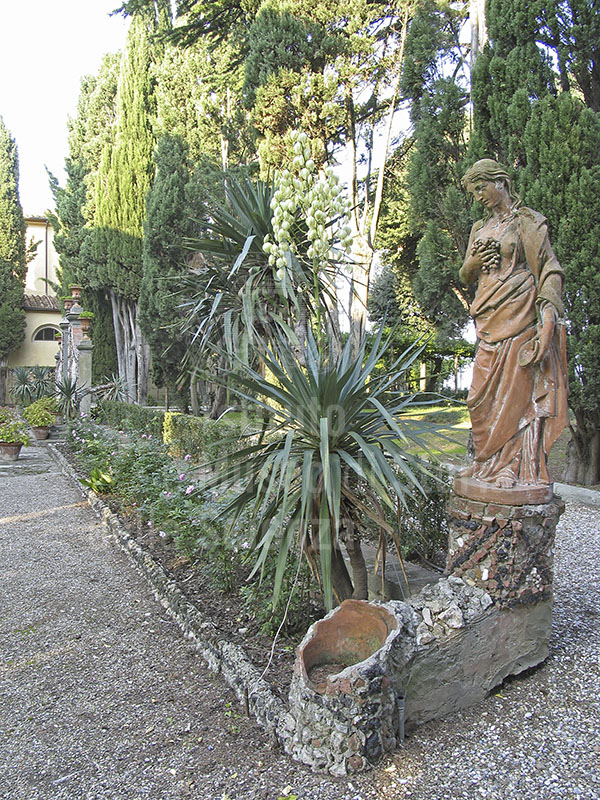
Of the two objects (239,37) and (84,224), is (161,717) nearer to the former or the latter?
(239,37)

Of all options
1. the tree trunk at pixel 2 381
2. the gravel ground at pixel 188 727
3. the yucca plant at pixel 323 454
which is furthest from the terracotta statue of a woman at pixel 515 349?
the tree trunk at pixel 2 381

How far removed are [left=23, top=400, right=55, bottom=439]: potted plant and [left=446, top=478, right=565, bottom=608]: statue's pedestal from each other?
12.6 m

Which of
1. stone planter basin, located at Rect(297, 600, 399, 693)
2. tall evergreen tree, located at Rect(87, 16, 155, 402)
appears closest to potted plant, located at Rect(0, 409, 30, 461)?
tall evergreen tree, located at Rect(87, 16, 155, 402)

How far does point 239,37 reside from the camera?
12219 millimetres

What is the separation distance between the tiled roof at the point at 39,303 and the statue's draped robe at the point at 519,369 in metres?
26.1

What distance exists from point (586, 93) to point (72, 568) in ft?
26.0

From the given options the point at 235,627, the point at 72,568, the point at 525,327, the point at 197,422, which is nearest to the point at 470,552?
the point at 525,327

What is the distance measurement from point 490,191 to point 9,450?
10.2 meters

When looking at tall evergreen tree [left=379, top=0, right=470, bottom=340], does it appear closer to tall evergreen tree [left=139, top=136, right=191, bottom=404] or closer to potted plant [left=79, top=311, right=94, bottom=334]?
tall evergreen tree [left=139, top=136, right=191, bottom=404]

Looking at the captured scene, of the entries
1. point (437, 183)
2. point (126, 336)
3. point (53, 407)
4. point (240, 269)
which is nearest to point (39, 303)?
point (126, 336)

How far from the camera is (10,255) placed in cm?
2373

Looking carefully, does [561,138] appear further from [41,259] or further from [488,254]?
[41,259]

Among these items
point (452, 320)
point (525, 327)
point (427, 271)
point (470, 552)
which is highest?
point (427, 271)

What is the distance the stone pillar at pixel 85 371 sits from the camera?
13.7 m
